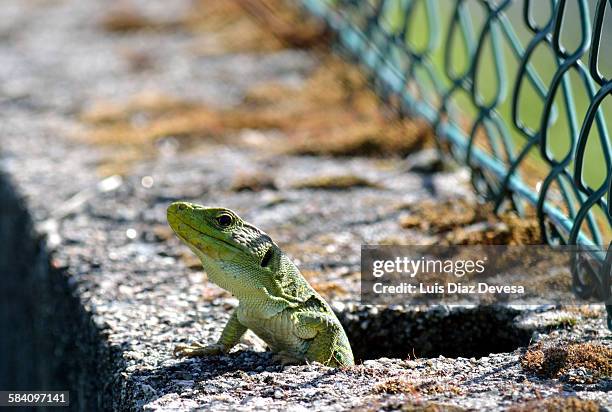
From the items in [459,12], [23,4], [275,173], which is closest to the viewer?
[459,12]

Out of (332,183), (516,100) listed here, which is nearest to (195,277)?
(332,183)

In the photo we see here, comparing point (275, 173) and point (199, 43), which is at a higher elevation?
point (199, 43)

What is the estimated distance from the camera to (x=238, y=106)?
5.12 metres

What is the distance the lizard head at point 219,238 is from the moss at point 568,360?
0.75m

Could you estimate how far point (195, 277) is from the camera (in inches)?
131

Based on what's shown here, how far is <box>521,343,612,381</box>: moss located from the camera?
2.44 m

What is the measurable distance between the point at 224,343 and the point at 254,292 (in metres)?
0.17

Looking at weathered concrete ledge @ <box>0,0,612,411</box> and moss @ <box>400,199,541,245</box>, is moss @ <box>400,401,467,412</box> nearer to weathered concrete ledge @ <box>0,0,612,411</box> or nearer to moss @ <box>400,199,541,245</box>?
weathered concrete ledge @ <box>0,0,612,411</box>

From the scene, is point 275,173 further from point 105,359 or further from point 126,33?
point 126,33

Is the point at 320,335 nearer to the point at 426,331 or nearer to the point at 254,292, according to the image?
the point at 254,292

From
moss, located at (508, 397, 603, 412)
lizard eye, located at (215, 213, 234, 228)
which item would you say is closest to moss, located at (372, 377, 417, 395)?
moss, located at (508, 397, 603, 412)

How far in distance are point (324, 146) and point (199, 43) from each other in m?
1.90

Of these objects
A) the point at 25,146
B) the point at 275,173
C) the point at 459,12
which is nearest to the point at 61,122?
the point at 25,146

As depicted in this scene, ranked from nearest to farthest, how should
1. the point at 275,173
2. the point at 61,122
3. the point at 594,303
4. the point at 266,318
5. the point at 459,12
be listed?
the point at 266,318, the point at 594,303, the point at 459,12, the point at 275,173, the point at 61,122
